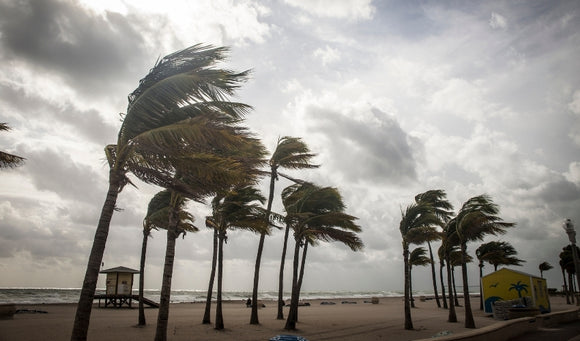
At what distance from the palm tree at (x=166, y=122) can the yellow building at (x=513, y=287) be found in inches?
1010

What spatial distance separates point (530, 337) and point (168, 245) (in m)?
11.9

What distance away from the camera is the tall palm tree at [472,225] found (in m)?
17.1

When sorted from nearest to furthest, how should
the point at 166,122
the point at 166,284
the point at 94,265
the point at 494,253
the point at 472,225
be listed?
the point at 94,265, the point at 166,122, the point at 166,284, the point at 472,225, the point at 494,253

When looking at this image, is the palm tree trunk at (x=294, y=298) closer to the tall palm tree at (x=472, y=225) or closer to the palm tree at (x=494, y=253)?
the tall palm tree at (x=472, y=225)

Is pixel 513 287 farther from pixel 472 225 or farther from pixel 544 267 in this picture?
pixel 544 267

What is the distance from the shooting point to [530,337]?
39.0 feet

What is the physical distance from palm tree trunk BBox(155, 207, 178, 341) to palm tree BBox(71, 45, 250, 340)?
2633mm

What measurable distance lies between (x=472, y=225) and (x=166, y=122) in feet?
50.3

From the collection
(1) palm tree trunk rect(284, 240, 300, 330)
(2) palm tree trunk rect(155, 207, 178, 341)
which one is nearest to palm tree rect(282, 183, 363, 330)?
(1) palm tree trunk rect(284, 240, 300, 330)

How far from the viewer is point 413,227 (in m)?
18.2

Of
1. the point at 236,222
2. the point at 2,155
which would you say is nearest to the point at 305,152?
the point at 236,222

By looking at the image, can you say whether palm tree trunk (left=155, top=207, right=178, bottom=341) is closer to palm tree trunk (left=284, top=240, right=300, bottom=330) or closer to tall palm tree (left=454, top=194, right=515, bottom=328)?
palm tree trunk (left=284, top=240, right=300, bottom=330)

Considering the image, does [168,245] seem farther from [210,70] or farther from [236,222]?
[236,222]

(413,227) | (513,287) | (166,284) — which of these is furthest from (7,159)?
(513,287)
